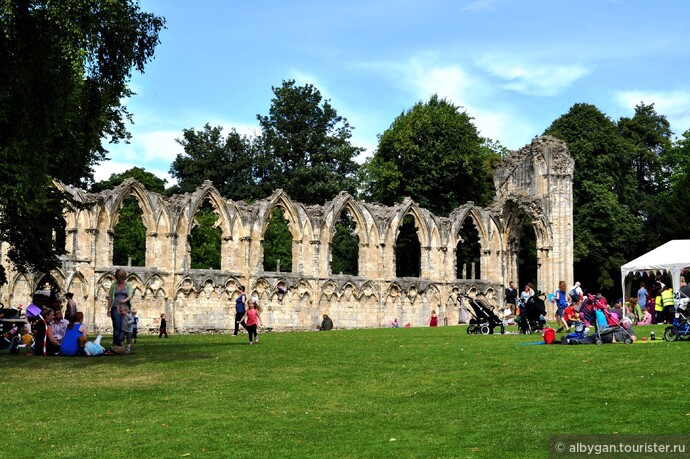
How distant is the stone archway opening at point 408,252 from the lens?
187ft

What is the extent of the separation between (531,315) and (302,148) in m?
43.0

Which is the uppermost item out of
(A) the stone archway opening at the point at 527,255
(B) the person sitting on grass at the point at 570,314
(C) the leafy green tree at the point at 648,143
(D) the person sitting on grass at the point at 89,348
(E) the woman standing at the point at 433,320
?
(C) the leafy green tree at the point at 648,143

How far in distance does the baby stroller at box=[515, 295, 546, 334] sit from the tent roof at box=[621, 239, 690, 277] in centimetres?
1112

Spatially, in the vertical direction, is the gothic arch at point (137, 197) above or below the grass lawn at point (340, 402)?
above

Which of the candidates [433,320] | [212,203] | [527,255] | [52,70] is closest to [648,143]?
[527,255]

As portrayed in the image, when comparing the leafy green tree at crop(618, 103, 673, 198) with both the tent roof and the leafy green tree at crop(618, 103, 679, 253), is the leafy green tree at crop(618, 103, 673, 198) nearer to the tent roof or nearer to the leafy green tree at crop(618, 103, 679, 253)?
the leafy green tree at crop(618, 103, 679, 253)

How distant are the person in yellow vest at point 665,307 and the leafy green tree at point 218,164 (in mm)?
36899

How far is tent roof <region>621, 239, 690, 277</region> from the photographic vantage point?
3428 centimetres

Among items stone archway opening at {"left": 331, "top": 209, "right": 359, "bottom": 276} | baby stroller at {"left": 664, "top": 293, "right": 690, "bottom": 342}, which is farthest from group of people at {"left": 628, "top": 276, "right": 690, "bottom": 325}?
stone archway opening at {"left": 331, "top": 209, "right": 359, "bottom": 276}

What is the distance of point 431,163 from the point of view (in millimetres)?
57312

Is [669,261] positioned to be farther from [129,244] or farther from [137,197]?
[129,244]

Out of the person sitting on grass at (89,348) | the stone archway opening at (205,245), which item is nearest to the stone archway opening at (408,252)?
the stone archway opening at (205,245)

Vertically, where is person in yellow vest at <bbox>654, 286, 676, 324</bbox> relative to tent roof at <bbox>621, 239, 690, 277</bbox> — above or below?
below

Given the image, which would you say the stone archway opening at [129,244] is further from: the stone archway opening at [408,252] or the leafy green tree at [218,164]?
the stone archway opening at [408,252]
